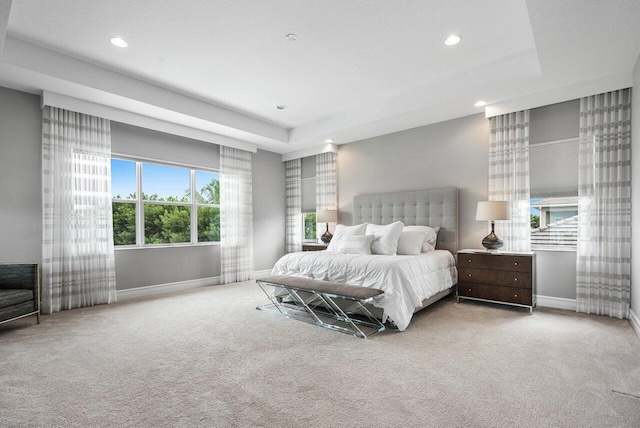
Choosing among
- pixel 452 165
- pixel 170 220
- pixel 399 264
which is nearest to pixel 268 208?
pixel 170 220

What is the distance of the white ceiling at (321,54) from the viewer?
2.74m

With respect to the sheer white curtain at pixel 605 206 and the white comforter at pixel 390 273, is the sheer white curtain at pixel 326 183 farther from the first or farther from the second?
the sheer white curtain at pixel 605 206

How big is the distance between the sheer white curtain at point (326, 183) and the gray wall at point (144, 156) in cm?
101

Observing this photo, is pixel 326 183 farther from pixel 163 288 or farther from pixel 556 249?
pixel 556 249

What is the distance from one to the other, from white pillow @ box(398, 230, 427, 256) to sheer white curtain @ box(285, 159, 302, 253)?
287 centimetres

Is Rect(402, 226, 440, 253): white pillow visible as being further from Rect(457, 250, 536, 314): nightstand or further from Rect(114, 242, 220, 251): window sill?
Rect(114, 242, 220, 251): window sill

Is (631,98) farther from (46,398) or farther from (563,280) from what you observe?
(46,398)

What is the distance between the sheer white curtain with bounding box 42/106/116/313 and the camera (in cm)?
405

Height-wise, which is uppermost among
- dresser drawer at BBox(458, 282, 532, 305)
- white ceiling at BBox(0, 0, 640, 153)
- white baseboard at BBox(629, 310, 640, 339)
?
white ceiling at BBox(0, 0, 640, 153)

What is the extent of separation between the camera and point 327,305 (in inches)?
146

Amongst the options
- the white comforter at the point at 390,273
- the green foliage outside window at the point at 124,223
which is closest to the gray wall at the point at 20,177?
the green foliage outside window at the point at 124,223

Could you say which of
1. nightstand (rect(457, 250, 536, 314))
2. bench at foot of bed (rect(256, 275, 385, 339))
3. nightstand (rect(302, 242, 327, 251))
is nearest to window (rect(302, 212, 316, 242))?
nightstand (rect(302, 242, 327, 251))

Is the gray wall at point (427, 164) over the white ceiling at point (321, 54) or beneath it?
beneath

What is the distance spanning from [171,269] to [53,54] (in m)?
3.21
